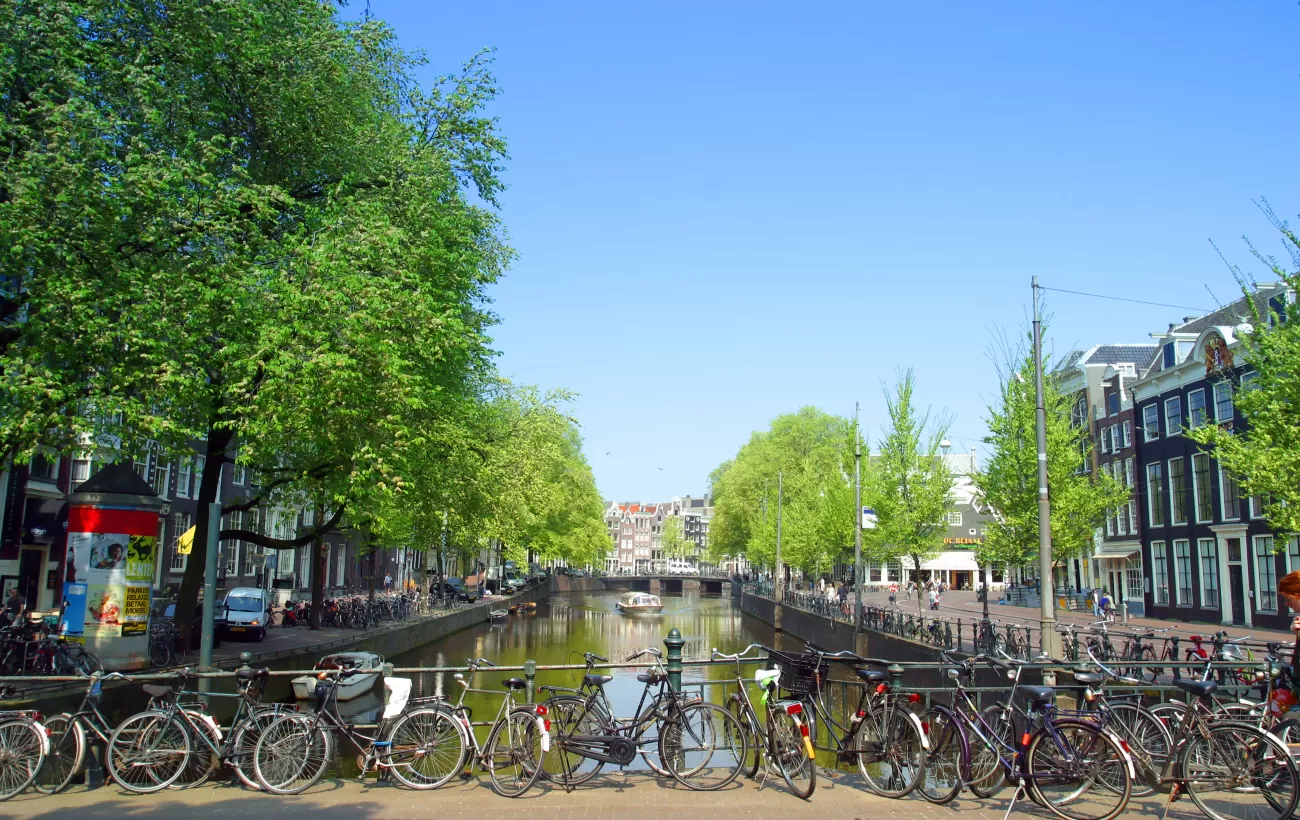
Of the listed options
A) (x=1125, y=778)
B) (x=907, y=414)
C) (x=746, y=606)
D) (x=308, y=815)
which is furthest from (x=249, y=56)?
(x=746, y=606)

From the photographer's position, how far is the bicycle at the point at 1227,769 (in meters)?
7.58

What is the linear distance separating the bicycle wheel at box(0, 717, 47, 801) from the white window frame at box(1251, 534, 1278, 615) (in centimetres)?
3822

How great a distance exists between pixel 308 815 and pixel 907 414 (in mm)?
35076

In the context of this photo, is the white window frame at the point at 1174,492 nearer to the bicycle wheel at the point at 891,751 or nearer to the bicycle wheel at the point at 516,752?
the bicycle wheel at the point at 891,751

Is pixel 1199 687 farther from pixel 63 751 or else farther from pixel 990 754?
pixel 63 751

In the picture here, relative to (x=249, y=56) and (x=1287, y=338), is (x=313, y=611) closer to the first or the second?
(x=249, y=56)

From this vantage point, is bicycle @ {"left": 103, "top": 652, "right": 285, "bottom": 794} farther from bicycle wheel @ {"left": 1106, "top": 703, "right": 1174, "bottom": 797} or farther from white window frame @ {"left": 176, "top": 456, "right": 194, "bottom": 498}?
white window frame @ {"left": 176, "top": 456, "right": 194, "bottom": 498}

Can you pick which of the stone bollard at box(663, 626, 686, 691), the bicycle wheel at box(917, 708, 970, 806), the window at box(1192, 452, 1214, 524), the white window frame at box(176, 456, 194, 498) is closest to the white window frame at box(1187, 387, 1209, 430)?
the window at box(1192, 452, 1214, 524)

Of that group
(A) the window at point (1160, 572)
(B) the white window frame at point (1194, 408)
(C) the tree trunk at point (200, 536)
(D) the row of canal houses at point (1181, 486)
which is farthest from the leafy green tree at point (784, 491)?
(C) the tree trunk at point (200, 536)

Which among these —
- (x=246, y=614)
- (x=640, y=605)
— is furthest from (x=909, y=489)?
(x=640, y=605)

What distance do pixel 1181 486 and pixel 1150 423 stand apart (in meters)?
3.53

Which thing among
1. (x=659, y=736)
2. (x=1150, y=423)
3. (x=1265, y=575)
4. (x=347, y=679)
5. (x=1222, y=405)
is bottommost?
(x=659, y=736)

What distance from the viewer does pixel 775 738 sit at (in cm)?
902

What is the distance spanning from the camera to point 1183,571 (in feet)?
136
